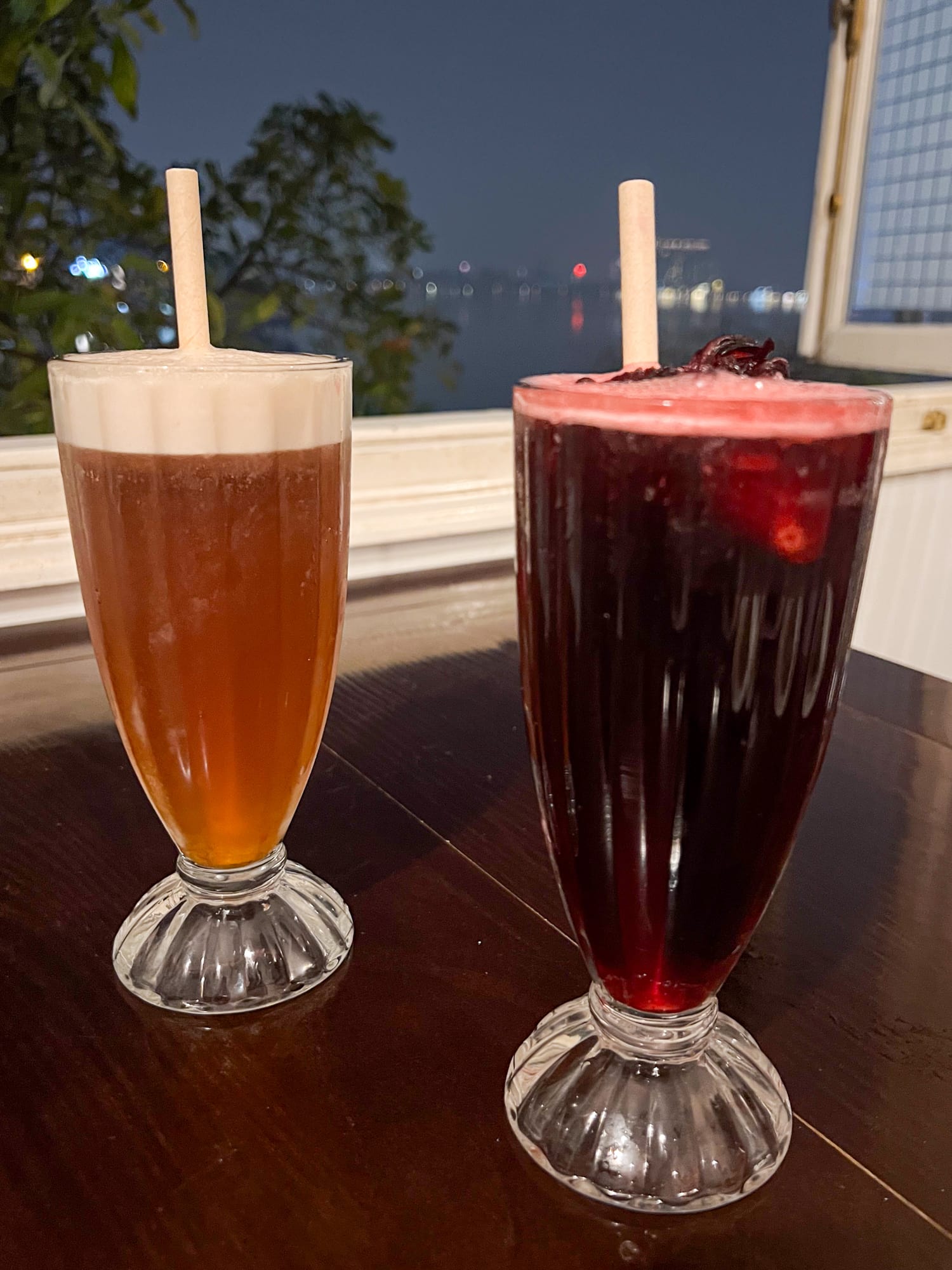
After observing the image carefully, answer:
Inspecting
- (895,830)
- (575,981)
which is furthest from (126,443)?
(895,830)

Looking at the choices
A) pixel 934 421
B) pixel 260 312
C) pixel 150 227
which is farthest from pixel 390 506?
pixel 934 421

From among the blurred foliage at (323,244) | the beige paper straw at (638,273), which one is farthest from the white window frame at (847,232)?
the beige paper straw at (638,273)

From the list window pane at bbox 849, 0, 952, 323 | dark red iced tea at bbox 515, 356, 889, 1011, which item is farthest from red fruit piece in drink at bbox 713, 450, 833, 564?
window pane at bbox 849, 0, 952, 323

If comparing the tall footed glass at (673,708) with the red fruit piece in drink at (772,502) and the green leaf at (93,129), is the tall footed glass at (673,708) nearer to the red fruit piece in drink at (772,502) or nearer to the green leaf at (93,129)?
the red fruit piece in drink at (772,502)

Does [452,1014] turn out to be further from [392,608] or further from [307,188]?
[307,188]

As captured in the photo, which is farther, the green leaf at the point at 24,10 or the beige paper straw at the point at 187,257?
the green leaf at the point at 24,10

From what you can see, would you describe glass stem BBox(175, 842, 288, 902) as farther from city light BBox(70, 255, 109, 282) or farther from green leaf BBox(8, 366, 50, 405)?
city light BBox(70, 255, 109, 282)
